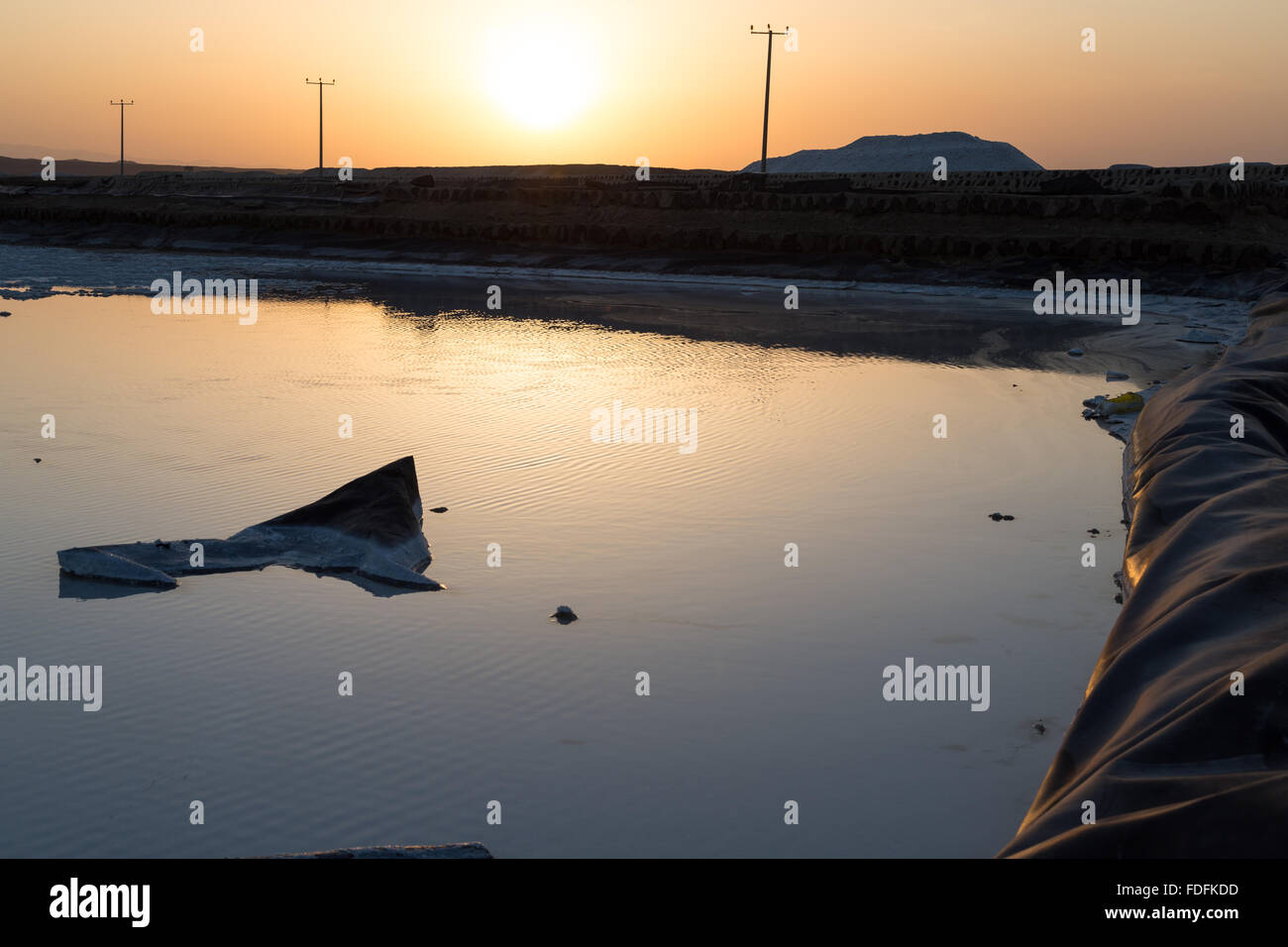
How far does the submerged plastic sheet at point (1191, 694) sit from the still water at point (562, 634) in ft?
1.71

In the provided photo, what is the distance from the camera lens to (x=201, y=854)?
3.84 meters

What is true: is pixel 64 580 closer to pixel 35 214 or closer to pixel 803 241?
pixel 803 241

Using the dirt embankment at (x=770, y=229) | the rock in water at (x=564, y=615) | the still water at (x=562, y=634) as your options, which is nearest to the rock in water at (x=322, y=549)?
the still water at (x=562, y=634)

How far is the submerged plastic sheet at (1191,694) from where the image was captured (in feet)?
9.78

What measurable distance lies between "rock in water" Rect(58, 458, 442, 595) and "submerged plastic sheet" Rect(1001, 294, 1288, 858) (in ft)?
12.3

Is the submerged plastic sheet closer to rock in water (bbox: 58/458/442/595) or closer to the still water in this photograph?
the still water

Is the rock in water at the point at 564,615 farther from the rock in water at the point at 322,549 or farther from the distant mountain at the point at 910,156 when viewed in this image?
the distant mountain at the point at 910,156

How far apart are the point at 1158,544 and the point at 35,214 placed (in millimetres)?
55676

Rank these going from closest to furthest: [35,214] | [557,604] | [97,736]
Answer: [97,736], [557,604], [35,214]

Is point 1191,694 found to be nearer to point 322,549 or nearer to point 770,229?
point 322,549

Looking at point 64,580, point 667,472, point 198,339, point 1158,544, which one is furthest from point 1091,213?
point 64,580

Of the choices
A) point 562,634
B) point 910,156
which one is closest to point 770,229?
point 562,634

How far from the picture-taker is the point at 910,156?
15338cm

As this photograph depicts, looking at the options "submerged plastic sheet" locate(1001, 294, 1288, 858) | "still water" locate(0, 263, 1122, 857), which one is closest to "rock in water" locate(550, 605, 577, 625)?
"still water" locate(0, 263, 1122, 857)
